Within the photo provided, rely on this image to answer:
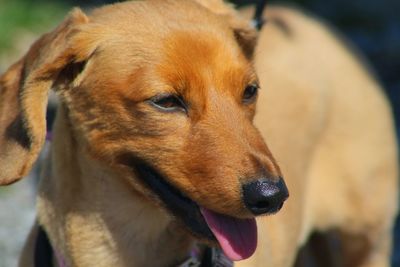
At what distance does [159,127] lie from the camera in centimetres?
368

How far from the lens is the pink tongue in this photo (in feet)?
12.0

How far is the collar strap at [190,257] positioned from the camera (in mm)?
3959

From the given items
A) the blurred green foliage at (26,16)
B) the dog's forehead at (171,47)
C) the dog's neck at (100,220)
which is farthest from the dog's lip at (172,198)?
the blurred green foliage at (26,16)

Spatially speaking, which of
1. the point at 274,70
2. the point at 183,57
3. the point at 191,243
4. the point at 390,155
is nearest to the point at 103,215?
the point at 191,243

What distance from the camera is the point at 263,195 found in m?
3.46

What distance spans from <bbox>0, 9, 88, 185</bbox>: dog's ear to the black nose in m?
0.85

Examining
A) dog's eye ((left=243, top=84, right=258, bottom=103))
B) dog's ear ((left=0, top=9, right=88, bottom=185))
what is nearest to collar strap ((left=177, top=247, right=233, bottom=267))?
dog's eye ((left=243, top=84, right=258, bottom=103))

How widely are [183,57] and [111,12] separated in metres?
0.44

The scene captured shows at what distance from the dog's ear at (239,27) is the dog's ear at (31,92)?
0.62 meters

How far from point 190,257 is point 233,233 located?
1.07 feet

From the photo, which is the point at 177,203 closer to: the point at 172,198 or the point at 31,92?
the point at 172,198

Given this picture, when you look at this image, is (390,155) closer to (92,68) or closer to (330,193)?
(330,193)

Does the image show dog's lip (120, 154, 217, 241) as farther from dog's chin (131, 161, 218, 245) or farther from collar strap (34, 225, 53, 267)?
collar strap (34, 225, 53, 267)

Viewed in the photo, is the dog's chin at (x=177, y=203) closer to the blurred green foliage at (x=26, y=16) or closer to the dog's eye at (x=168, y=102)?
the dog's eye at (x=168, y=102)
